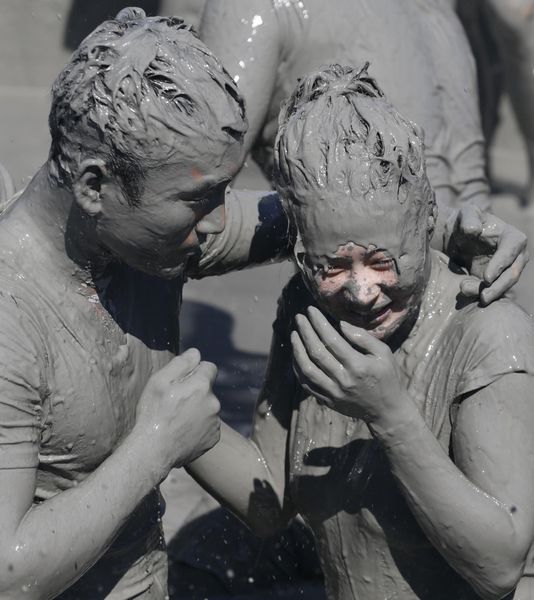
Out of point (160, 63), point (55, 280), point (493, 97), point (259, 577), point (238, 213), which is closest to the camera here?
point (160, 63)

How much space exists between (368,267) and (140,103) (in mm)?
535

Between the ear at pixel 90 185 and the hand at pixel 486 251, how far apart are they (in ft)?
2.51

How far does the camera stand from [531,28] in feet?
24.0

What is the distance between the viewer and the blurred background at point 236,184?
6.31 metres

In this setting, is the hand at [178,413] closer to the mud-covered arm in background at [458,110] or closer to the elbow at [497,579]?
the elbow at [497,579]

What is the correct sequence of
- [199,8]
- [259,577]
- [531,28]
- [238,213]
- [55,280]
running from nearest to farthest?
[55,280] < [238,213] < [259,577] < [199,8] < [531,28]

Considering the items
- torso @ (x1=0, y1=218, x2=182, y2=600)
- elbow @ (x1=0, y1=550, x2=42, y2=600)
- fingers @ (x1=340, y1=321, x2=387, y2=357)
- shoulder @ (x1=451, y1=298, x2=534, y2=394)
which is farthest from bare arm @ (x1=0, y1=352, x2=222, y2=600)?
shoulder @ (x1=451, y1=298, x2=534, y2=394)

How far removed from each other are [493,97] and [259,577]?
480 centimetres

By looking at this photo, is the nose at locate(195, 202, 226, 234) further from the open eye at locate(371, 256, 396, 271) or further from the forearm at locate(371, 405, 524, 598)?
the forearm at locate(371, 405, 524, 598)

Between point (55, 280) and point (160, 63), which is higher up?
point (160, 63)

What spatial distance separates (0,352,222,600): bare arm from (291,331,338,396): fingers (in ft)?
0.85

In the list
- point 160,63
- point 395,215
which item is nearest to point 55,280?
point 160,63

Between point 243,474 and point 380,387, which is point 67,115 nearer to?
point 380,387

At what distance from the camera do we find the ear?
2752mm
